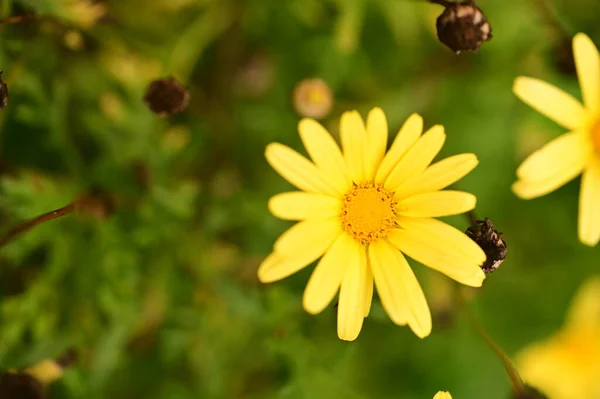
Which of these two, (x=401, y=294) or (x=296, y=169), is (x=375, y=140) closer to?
(x=296, y=169)

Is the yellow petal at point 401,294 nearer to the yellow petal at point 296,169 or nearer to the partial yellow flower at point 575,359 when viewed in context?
the yellow petal at point 296,169

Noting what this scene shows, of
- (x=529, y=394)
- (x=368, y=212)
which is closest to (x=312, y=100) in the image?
(x=368, y=212)

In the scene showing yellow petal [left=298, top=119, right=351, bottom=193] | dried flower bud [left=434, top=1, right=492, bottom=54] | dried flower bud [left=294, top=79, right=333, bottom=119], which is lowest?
yellow petal [left=298, top=119, right=351, bottom=193]

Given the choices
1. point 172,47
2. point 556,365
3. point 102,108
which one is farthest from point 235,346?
point 556,365

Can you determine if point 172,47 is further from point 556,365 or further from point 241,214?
point 556,365

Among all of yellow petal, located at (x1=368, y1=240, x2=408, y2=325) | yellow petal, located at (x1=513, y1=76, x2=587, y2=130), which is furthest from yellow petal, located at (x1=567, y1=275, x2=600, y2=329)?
yellow petal, located at (x1=368, y1=240, x2=408, y2=325)

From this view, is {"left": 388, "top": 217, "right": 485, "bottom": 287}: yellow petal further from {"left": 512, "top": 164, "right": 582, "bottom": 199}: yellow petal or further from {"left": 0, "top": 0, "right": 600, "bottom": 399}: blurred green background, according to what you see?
{"left": 0, "top": 0, "right": 600, "bottom": 399}: blurred green background
